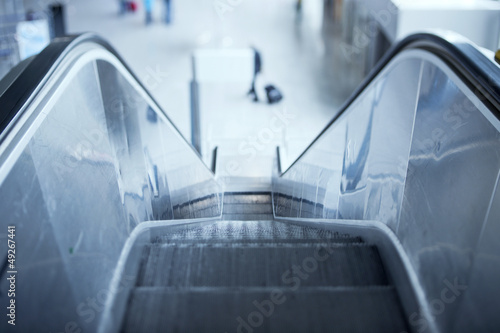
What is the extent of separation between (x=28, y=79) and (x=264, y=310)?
1.57m

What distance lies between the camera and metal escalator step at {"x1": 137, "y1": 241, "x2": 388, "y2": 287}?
310cm

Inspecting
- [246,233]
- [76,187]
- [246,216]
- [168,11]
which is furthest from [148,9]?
[76,187]

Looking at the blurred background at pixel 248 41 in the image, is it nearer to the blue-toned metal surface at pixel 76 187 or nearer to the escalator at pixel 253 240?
the blue-toned metal surface at pixel 76 187

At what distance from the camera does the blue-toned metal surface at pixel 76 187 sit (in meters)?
2.30

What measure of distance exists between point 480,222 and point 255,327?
1098 mm

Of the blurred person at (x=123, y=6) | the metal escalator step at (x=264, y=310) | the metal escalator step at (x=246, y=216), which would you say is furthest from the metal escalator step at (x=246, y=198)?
the blurred person at (x=123, y=6)

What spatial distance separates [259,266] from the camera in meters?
3.22

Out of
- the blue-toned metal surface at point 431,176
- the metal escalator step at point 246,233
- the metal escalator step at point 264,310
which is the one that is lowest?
the metal escalator step at point 246,233

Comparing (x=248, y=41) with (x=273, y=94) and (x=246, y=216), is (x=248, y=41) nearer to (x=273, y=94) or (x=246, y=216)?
(x=273, y=94)

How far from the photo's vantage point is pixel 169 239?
4195mm

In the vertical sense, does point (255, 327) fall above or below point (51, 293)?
below

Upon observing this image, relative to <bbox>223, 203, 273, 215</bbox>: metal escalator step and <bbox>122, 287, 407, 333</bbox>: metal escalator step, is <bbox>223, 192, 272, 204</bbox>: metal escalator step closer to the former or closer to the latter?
<bbox>223, 203, 273, 215</bbox>: metal escalator step

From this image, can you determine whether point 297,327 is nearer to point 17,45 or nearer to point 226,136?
point 226,136

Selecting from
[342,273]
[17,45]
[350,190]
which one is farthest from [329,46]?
[342,273]
